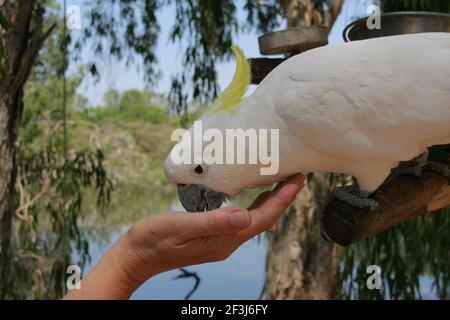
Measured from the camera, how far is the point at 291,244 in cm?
250

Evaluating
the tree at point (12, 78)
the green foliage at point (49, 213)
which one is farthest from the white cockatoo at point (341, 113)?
the green foliage at point (49, 213)

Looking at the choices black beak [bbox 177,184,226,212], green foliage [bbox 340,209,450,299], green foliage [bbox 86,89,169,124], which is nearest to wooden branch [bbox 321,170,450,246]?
black beak [bbox 177,184,226,212]

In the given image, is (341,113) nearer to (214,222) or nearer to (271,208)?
(271,208)

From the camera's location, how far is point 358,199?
1.03 m

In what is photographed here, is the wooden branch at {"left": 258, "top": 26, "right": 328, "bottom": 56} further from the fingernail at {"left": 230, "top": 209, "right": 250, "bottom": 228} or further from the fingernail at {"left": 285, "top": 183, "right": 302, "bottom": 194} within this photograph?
the fingernail at {"left": 230, "top": 209, "right": 250, "bottom": 228}

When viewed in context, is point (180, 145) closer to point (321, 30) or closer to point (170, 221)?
point (170, 221)

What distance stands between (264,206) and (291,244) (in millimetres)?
1662

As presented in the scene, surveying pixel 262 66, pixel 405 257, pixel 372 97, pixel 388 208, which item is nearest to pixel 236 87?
pixel 262 66

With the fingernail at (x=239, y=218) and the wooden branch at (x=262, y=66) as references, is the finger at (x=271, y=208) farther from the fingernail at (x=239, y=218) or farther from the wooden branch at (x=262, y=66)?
the wooden branch at (x=262, y=66)

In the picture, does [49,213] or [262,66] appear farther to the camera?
[49,213]

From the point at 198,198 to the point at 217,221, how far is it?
252mm

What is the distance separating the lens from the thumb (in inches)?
30.7

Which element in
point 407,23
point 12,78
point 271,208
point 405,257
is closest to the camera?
point 271,208
